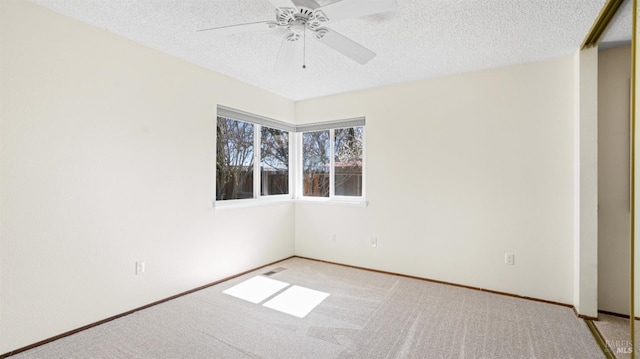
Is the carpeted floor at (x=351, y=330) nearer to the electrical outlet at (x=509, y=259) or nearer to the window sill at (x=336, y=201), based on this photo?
the electrical outlet at (x=509, y=259)

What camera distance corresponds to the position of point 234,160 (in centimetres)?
372

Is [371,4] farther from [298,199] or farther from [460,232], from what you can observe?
[298,199]

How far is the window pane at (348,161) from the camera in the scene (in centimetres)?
412

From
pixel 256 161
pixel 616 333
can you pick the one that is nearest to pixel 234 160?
pixel 256 161

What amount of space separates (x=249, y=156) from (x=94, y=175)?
178 cm

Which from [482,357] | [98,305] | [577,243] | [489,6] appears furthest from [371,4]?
[98,305]

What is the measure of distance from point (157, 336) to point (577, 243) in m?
3.56

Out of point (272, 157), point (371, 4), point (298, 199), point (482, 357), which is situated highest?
point (371, 4)

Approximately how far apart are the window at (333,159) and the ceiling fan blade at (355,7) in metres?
2.26

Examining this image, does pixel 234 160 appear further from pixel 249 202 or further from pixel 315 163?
pixel 315 163

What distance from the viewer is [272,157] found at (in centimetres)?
429

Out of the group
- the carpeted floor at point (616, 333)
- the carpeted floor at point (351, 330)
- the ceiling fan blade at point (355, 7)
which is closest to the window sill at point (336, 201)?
the carpeted floor at point (351, 330)

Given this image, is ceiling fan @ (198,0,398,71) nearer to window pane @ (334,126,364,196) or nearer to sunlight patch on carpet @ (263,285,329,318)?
window pane @ (334,126,364,196)

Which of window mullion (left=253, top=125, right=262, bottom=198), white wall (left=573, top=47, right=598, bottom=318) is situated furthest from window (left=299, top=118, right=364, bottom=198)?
white wall (left=573, top=47, right=598, bottom=318)
